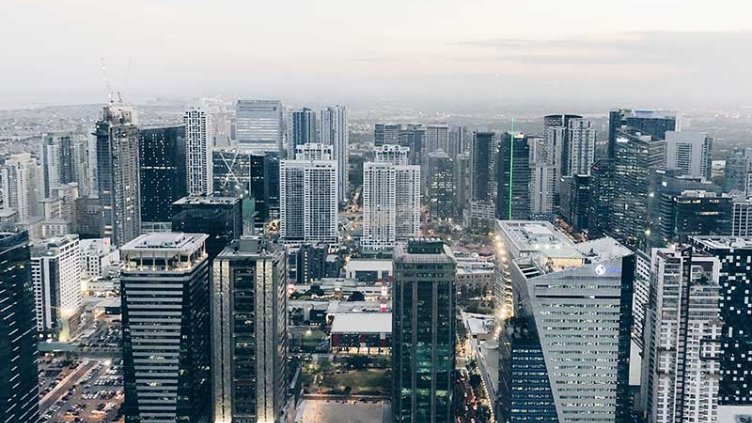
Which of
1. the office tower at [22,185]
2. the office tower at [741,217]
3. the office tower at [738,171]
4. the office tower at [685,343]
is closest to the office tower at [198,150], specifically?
the office tower at [22,185]

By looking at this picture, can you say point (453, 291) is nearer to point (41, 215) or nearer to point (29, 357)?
point (29, 357)

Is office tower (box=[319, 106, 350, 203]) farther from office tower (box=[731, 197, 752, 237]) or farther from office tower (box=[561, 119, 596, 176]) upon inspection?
office tower (box=[731, 197, 752, 237])

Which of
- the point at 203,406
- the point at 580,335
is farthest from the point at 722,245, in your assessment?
the point at 203,406

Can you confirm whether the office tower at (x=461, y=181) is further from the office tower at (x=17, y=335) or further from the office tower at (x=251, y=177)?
the office tower at (x=17, y=335)

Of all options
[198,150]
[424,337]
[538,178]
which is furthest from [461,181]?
[424,337]

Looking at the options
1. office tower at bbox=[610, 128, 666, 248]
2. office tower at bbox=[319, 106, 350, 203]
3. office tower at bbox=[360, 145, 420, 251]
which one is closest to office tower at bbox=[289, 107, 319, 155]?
office tower at bbox=[319, 106, 350, 203]

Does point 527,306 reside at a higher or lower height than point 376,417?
higher
